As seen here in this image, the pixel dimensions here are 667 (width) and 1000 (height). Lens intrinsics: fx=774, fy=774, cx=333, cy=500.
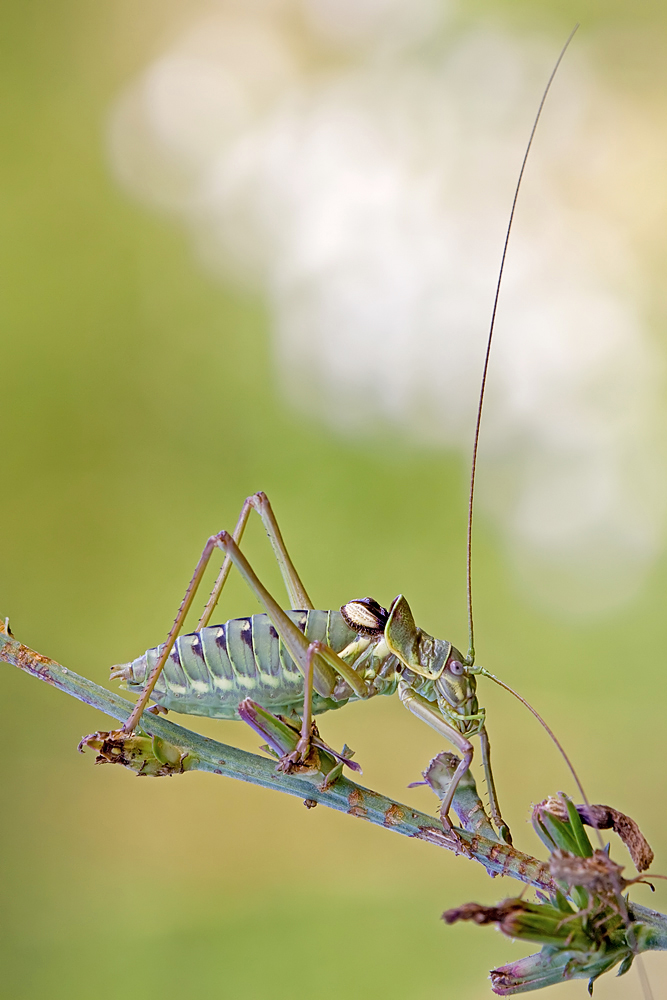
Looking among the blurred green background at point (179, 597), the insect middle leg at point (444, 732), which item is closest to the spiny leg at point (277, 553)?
the insect middle leg at point (444, 732)

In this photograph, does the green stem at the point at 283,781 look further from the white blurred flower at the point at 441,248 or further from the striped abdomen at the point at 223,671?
the white blurred flower at the point at 441,248

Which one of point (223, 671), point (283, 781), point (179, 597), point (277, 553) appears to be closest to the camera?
point (283, 781)

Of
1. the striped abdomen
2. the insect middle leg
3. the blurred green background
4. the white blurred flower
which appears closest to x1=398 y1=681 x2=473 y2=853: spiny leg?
the insect middle leg

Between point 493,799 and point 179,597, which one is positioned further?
point 179,597

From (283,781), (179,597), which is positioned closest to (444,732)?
(283,781)

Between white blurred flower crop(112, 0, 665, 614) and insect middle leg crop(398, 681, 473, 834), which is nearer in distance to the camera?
insect middle leg crop(398, 681, 473, 834)

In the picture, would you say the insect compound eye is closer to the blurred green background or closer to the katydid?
the katydid

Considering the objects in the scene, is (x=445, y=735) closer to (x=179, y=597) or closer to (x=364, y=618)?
(x=364, y=618)
